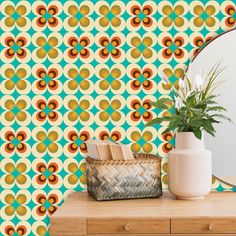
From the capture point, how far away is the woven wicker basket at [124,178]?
2.10m

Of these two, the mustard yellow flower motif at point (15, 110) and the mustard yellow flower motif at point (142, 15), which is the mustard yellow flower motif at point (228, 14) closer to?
the mustard yellow flower motif at point (142, 15)

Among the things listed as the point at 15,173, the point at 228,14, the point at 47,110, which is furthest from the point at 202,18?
the point at 15,173

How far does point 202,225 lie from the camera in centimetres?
186

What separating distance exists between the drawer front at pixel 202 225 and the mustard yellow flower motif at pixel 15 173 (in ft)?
3.12

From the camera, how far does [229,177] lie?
7.86ft

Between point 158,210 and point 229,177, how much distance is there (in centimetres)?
63

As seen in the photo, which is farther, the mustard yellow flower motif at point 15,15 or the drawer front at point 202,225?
the mustard yellow flower motif at point 15,15

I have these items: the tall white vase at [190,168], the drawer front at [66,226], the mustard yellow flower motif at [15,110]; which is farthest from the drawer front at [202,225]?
the mustard yellow flower motif at [15,110]

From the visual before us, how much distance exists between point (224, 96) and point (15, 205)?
1.30 m

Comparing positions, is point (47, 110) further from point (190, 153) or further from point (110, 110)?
point (190, 153)

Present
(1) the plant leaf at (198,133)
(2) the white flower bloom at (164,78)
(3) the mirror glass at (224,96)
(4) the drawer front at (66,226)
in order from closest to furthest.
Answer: (4) the drawer front at (66,226) < (1) the plant leaf at (198,133) < (2) the white flower bloom at (164,78) < (3) the mirror glass at (224,96)

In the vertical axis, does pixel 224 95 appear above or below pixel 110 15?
below

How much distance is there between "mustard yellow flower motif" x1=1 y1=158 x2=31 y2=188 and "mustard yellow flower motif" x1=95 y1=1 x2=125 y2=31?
0.87m

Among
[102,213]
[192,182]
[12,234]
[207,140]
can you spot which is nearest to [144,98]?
[207,140]
